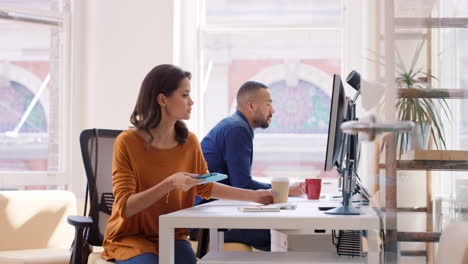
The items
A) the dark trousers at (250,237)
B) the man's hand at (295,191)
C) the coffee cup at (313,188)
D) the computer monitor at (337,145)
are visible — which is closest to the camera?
the computer monitor at (337,145)

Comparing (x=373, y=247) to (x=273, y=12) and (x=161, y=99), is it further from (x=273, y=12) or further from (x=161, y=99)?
(x=273, y=12)

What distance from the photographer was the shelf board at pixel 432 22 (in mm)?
1313

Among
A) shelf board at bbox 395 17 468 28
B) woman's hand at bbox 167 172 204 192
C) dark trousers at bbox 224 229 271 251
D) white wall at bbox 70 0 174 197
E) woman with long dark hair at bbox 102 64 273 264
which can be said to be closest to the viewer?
shelf board at bbox 395 17 468 28

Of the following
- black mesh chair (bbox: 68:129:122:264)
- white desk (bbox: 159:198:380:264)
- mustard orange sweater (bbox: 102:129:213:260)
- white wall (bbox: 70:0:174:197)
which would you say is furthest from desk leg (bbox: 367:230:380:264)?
white wall (bbox: 70:0:174:197)

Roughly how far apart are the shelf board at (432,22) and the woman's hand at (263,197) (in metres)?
1.33

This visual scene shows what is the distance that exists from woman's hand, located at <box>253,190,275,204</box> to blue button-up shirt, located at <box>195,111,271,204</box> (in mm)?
786

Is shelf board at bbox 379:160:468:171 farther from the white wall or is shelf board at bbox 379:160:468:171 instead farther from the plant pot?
the white wall

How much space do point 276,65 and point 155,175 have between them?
9.34 ft

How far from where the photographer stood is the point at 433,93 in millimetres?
1350

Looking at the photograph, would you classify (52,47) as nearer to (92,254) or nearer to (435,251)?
(92,254)

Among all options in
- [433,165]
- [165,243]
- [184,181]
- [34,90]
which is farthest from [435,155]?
[34,90]

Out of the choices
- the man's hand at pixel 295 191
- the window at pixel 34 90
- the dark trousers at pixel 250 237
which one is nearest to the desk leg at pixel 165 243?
the man's hand at pixel 295 191

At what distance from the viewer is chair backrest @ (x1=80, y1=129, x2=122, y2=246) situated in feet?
10.1

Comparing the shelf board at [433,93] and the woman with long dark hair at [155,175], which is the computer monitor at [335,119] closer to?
the woman with long dark hair at [155,175]
